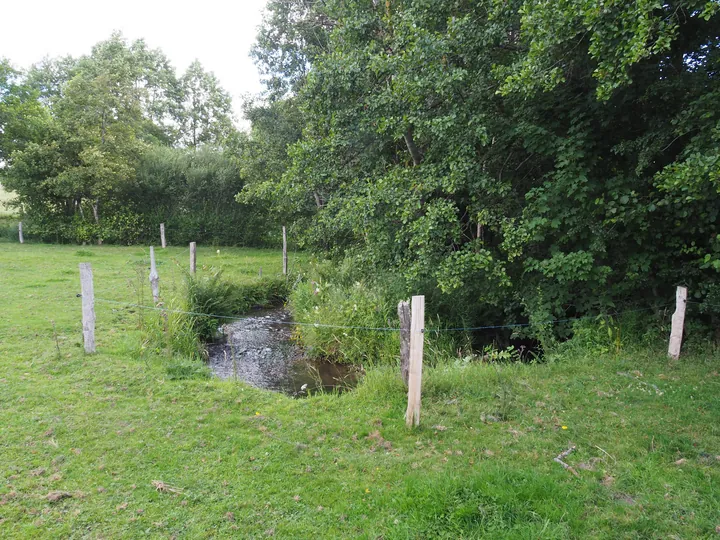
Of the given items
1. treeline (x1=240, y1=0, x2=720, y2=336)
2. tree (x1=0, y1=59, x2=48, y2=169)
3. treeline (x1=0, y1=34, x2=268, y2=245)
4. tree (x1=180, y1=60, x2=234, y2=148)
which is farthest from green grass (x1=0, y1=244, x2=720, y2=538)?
tree (x1=180, y1=60, x2=234, y2=148)

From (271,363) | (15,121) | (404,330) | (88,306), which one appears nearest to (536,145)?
(404,330)

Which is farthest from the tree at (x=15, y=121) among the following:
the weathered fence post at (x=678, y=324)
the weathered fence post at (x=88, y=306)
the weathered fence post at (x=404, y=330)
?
the weathered fence post at (x=678, y=324)

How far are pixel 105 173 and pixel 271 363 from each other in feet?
56.9

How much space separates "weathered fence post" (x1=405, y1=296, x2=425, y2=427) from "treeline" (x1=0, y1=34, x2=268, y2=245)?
17.7 metres

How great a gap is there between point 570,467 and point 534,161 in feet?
18.7

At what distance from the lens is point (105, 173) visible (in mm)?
20953

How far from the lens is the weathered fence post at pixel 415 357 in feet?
13.9

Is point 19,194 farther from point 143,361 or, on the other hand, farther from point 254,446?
point 254,446

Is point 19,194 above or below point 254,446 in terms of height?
above

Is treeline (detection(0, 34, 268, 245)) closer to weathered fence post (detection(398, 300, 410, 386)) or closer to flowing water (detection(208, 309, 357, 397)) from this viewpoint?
flowing water (detection(208, 309, 357, 397))

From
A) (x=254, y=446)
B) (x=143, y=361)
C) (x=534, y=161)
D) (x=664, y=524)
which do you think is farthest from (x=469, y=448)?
(x=534, y=161)

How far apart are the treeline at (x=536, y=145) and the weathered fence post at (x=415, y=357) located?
9.11 feet

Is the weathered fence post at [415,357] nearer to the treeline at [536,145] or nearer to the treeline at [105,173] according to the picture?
the treeline at [536,145]

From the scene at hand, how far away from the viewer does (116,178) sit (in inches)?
853
